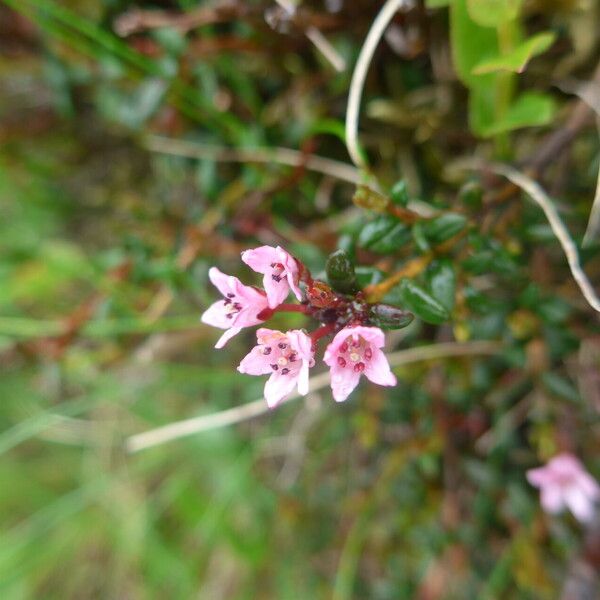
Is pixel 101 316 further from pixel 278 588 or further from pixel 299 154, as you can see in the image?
pixel 278 588

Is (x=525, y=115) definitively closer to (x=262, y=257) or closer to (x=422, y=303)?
(x=422, y=303)

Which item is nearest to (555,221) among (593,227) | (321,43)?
(593,227)

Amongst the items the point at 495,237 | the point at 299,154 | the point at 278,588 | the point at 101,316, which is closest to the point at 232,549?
the point at 278,588

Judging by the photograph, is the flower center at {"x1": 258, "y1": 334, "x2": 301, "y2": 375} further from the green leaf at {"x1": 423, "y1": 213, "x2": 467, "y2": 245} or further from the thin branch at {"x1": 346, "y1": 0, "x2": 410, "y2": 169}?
the thin branch at {"x1": 346, "y1": 0, "x2": 410, "y2": 169}

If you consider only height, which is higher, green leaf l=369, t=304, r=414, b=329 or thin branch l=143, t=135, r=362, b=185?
green leaf l=369, t=304, r=414, b=329

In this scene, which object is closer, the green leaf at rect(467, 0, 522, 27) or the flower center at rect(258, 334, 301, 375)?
the flower center at rect(258, 334, 301, 375)

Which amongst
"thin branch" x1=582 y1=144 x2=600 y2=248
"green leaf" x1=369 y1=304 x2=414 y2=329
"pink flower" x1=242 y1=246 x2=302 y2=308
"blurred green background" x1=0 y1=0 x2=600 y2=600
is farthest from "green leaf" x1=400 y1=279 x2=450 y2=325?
"thin branch" x1=582 y1=144 x2=600 y2=248
